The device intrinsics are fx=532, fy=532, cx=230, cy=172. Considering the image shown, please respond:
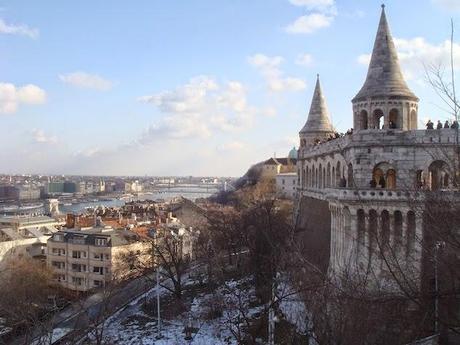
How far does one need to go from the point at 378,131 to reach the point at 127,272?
72.6 ft

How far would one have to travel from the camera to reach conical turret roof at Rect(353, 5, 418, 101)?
1991cm

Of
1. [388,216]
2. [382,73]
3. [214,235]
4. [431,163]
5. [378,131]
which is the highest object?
[382,73]

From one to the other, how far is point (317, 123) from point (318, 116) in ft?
1.77

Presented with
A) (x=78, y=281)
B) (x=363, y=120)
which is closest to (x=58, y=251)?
(x=78, y=281)

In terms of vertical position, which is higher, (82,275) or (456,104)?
(456,104)

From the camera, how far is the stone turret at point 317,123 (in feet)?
109

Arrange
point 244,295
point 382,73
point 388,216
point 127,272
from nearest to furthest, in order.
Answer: point 388,216, point 382,73, point 244,295, point 127,272

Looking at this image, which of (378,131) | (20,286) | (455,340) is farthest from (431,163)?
(20,286)

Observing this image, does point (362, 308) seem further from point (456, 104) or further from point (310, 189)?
point (310, 189)

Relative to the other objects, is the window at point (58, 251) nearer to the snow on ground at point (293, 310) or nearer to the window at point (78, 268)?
the window at point (78, 268)

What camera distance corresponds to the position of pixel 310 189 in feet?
99.8

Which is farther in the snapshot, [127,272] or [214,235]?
[214,235]

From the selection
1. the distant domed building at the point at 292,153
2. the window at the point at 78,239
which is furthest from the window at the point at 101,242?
the distant domed building at the point at 292,153

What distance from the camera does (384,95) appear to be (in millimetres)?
19781
